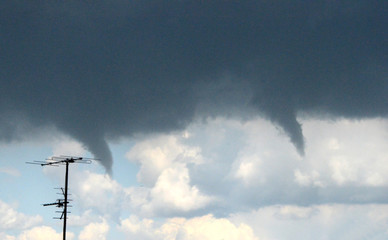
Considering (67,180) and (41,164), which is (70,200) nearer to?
(67,180)

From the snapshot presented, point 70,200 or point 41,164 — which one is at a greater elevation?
point 41,164

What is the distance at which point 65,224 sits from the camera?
90.4 metres

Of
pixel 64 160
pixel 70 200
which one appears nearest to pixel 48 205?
pixel 70 200

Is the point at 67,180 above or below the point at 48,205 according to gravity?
above

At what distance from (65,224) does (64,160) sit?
48.7 ft

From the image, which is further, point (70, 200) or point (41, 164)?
point (70, 200)

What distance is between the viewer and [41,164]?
91062 mm

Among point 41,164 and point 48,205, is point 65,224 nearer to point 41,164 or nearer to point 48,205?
point 48,205

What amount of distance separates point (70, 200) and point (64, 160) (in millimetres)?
10639

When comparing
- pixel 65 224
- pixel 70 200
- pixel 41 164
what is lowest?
pixel 65 224

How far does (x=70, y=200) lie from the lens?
318 feet

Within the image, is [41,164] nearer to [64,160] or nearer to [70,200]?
[64,160]

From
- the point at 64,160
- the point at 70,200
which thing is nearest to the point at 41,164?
the point at 64,160

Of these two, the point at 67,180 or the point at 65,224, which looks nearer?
the point at 65,224
